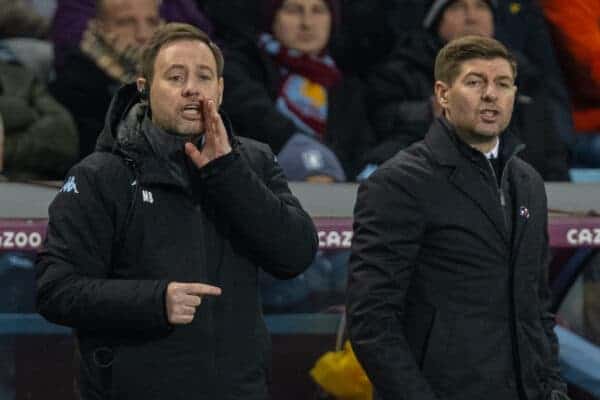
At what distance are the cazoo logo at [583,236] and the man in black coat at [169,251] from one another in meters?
1.37

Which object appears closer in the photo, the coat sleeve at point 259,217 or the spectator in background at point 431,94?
the coat sleeve at point 259,217

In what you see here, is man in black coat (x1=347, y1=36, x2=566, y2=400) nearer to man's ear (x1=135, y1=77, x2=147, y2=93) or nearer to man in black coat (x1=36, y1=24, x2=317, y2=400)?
man in black coat (x1=36, y1=24, x2=317, y2=400)

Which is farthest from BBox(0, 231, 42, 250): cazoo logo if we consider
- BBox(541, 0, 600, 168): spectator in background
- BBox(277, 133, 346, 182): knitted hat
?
BBox(541, 0, 600, 168): spectator in background

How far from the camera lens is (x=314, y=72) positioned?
5.63 m

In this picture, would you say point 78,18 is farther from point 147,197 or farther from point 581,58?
point 147,197

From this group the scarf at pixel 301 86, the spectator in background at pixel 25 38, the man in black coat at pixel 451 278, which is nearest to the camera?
the man in black coat at pixel 451 278

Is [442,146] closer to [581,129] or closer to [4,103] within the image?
[4,103]

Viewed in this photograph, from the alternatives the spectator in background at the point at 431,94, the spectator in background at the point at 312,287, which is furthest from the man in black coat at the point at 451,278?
the spectator in background at the point at 431,94

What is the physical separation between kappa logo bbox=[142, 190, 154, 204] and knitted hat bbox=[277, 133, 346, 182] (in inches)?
78.4

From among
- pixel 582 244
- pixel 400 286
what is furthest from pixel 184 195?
pixel 582 244

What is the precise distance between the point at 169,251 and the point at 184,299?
0.17 metres

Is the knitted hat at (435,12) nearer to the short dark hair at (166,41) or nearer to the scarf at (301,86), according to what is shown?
the scarf at (301,86)

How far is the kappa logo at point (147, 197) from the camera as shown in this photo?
290 centimetres

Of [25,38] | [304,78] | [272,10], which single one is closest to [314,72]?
[304,78]
